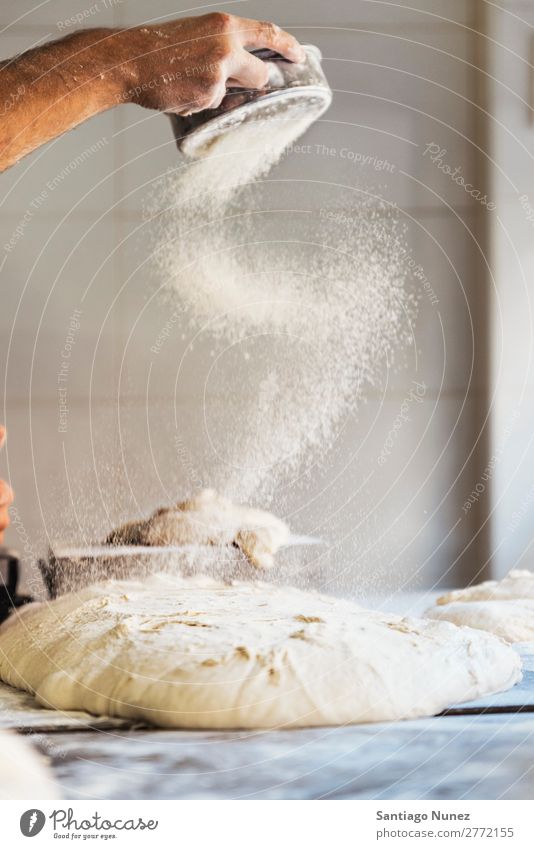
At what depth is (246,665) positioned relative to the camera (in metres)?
Answer: 0.80

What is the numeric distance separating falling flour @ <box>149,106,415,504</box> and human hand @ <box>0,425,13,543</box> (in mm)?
228

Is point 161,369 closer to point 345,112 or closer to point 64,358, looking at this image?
point 64,358

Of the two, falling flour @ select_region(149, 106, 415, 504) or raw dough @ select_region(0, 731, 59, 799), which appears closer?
raw dough @ select_region(0, 731, 59, 799)

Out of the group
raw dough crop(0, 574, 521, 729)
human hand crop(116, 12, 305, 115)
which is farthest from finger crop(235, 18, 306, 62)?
raw dough crop(0, 574, 521, 729)

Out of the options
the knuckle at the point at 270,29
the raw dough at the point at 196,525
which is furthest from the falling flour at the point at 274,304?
the knuckle at the point at 270,29

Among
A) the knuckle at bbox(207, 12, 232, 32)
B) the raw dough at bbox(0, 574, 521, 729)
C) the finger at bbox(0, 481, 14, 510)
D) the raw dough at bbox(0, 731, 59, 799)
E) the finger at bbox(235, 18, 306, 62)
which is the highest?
the knuckle at bbox(207, 12, 232, 32)

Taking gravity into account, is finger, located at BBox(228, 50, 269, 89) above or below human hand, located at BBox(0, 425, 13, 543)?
above

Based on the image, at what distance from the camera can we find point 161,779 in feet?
2.57

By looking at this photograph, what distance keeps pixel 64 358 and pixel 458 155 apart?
0.52 m

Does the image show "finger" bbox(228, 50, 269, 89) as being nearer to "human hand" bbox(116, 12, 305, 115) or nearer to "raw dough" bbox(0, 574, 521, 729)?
"human hand" bbox(116, 12, 305, 115)

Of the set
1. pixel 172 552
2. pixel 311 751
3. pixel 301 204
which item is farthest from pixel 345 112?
pixel 311 751

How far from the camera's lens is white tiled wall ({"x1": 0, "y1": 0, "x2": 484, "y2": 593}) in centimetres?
101

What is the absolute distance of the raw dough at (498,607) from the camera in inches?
38.7
